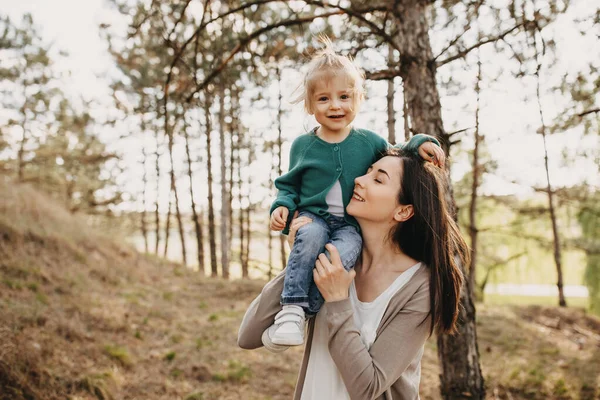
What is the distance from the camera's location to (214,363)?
5527mm

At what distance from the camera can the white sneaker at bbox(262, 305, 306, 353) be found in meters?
1.64

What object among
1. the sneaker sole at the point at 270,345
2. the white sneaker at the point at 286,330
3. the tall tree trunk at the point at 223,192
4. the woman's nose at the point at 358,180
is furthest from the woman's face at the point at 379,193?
the tall tree trunk at the point at 223,192

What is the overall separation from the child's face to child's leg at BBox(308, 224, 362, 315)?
49cm

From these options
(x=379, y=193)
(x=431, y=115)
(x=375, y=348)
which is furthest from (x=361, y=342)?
(x=431, y=115)

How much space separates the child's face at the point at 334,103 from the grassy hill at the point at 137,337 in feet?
11.0

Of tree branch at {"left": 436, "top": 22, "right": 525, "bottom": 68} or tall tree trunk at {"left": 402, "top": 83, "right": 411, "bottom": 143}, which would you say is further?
tall tree trunk at {"left": 402, "top": 83, "right": 411, "bottom": 143}

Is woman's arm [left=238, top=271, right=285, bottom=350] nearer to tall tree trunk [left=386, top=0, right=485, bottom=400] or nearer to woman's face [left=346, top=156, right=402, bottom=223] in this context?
woman's face [left=346, top=156, right=402, bottom=223]

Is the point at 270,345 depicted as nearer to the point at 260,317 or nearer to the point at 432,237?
the point at 260,317

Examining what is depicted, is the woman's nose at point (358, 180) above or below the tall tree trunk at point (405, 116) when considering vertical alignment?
below

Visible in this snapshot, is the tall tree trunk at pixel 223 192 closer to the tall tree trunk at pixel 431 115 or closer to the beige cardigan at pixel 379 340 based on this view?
the tall tree trunk at pixel 431 115

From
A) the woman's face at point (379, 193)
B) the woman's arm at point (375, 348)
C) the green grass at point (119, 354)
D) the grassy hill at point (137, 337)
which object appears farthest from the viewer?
the green grass at point (119, 354)

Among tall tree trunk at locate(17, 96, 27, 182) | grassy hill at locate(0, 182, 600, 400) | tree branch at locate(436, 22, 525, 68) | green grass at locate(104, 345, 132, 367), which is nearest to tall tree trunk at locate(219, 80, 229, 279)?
grassy hill at locate(0, 182, 600, 400)

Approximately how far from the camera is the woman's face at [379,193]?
1778mm

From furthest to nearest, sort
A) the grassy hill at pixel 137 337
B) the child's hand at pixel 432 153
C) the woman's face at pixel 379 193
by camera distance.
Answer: the grassy hill at pixel 137 337 < the child's hand at pixel 432 153 < the woman's face at pixel 379 193
